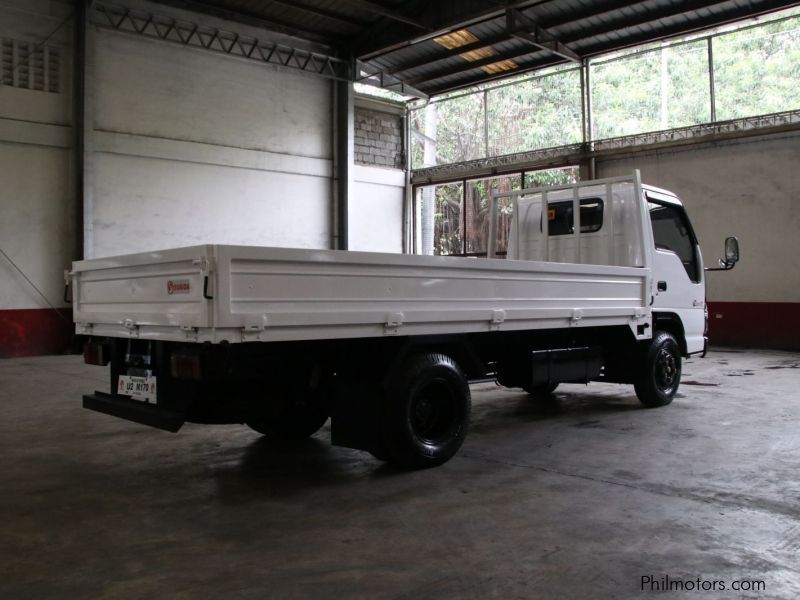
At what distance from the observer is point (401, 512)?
3.86 m

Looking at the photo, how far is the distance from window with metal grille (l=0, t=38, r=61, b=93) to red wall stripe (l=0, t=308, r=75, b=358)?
4392mm

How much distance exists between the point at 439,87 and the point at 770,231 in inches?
365

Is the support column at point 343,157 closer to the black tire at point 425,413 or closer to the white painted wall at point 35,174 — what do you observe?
the white painted wall at point 35,174

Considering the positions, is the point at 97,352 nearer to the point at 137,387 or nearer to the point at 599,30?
the point at 137,387

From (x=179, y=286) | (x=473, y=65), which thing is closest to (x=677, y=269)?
(x=179, y=286)

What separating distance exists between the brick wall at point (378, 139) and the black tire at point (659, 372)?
1248cm

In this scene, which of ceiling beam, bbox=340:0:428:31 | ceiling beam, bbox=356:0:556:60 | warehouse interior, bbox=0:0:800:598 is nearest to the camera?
warehouse interior, bbox=0:0:800:598

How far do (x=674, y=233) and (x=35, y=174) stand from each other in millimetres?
11744

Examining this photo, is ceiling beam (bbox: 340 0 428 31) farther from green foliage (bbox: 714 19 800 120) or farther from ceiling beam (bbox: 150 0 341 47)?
green foliage (bbox: 714 19 800 120)

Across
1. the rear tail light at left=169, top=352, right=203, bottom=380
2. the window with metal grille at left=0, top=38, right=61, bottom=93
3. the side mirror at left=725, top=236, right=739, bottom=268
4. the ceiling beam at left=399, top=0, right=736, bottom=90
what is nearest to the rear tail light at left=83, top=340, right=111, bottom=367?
the rear tail light at left=169, top=352, right=203, bottom=380

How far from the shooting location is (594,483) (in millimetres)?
4434

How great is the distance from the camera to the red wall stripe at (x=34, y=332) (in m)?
12.8

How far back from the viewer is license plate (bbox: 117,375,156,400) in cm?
440

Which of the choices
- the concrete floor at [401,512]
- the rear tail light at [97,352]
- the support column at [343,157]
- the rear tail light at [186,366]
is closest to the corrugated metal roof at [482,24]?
the support column at [343,157]
